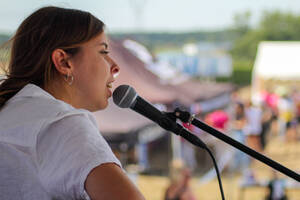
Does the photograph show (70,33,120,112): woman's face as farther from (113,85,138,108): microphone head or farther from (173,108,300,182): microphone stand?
(173,108,300,182): microphone stand

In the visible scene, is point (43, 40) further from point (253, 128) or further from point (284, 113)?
point (284, 113)

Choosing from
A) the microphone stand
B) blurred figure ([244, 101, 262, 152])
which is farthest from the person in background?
blurred figure ([244, 101, 262, 152])

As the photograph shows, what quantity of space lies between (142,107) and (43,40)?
19cm

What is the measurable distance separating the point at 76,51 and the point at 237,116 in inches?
257

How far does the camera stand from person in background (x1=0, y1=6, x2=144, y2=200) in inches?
24.0

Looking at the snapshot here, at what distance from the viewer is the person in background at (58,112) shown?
611 mm

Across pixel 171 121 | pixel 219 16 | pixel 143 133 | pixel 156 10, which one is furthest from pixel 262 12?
pixel 171 121

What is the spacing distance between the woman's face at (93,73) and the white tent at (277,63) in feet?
27.4

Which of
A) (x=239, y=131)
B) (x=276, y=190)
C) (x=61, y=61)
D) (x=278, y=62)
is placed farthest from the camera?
(x=278, y=62)

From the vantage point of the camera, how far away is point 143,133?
433cm

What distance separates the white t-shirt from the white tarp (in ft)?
28.6

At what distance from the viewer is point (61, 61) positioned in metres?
0.74

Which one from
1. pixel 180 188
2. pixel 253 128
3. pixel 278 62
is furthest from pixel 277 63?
pixel 180 188

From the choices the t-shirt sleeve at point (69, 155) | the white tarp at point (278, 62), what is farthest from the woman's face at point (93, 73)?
the white tarp at point (278, 62)
